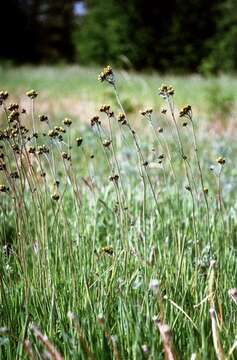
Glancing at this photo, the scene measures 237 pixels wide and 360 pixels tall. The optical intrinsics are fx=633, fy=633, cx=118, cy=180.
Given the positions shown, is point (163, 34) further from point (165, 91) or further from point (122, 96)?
point (165, 91)

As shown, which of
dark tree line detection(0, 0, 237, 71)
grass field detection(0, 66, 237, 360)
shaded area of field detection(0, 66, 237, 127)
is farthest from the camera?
dark tree line detection(0, 0, 237, 71)

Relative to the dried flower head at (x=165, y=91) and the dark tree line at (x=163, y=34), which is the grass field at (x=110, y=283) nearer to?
the dried flower head at (x=165, y=91)

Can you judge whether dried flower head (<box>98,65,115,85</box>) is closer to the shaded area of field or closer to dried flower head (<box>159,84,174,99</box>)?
dried flower head (<box>159,84,174,99</box>)

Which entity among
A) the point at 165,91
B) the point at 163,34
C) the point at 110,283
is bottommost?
the point at 110,283

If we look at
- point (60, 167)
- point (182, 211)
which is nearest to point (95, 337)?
point (182, 211)

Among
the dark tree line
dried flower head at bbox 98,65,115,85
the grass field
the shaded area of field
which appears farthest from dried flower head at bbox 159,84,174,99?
the dark tree line

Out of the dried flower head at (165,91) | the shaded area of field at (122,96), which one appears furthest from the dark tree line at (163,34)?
the dried flower head at (165,91)

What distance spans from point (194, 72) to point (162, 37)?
2174 millimetres

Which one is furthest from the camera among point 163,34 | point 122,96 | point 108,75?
point 163,34

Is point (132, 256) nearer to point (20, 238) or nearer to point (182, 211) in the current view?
point (20, 238)

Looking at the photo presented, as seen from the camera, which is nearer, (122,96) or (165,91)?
(165,91)

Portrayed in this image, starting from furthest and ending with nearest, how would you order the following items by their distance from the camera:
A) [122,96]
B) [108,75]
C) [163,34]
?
[163,34]
[122,96]
[108,75]

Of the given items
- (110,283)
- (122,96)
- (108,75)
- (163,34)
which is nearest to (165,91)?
(108,75)

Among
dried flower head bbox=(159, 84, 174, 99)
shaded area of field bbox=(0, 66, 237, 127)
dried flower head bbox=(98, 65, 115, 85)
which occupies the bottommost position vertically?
dried flower head bbox=(159, 84, 174, 99)
